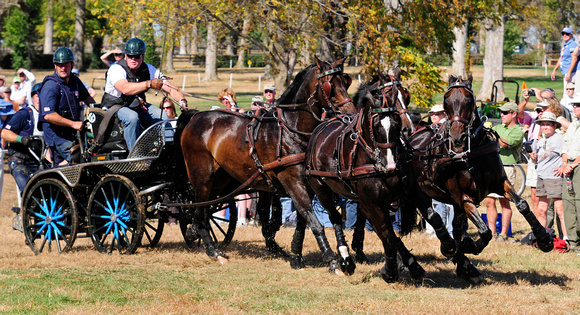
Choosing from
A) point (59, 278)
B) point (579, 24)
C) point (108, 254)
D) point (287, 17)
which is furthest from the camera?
point (579, 24)

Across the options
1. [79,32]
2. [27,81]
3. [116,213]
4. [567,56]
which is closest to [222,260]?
[116,213]

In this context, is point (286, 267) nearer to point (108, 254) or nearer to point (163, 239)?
point (108, 254)

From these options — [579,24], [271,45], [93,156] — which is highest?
[579,24]

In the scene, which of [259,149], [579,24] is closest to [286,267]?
[259,149]

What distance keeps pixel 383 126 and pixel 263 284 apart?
2323 mm

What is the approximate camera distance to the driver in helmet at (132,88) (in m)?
9.56

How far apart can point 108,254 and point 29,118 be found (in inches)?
141

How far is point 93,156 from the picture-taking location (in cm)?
991

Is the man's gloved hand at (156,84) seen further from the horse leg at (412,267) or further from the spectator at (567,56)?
the spectator at (567,56)

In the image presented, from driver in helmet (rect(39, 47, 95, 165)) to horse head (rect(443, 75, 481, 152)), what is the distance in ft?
16.5

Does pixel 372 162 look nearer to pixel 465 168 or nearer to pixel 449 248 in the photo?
pixel 449 248

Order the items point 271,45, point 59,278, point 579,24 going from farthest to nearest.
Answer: point 579,24 < point 271,45 < point 59,278

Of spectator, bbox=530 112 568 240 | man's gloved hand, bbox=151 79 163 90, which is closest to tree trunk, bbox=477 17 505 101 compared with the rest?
spectator, bbox=530 112 568 240

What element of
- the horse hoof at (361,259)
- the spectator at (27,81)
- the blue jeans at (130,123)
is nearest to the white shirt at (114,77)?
the blue jeans at (130,123)
